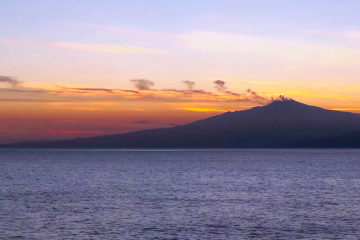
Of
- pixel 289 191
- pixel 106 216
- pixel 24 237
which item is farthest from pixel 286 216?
pixel 289 191

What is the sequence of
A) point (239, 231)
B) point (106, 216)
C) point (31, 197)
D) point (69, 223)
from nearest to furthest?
point (239, 231)
point (69, 223)
point (106, 216)
point (31, 197)

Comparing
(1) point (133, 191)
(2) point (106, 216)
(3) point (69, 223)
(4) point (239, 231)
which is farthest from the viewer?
(1) point (133, 191)

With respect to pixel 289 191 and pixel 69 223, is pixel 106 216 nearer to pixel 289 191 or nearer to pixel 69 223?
pixel 69 223

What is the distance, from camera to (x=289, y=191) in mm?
75062

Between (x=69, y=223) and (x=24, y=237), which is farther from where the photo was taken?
(x=69, y=223)

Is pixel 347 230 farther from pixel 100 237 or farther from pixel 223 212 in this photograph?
pixel 100 237

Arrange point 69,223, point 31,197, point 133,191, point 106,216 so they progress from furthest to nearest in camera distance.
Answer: point 133,191, point 31,197, point 106,216, point 69,223

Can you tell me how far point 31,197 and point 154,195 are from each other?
12637 millimetres

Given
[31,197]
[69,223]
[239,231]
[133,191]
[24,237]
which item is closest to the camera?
[24,237]

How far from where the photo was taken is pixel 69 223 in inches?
1796

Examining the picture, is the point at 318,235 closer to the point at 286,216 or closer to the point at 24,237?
the point at 286,216

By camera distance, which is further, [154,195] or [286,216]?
[154,195]

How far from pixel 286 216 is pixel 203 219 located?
6892 millimetres

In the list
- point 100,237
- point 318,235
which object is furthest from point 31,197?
point 318,235
